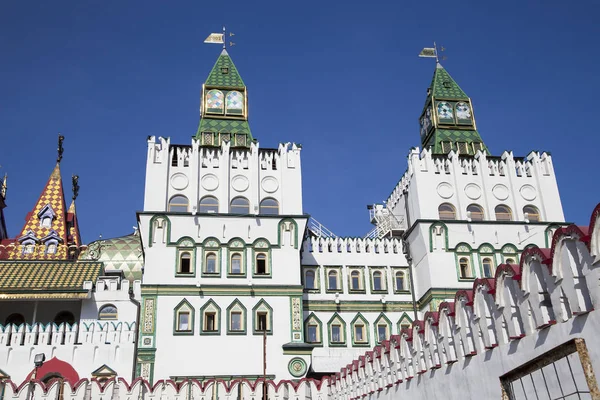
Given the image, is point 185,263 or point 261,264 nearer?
point 185,263

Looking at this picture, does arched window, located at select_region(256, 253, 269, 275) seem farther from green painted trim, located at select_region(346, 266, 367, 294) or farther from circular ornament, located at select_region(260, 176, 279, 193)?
green painted trim, located at select_region(346, 266, 367, 294)

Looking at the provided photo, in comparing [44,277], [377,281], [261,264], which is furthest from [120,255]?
[377,281]

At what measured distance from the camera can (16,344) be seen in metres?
26.4

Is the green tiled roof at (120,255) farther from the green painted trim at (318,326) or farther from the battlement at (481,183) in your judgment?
the battlement at (481,183)

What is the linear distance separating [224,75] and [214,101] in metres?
2.18

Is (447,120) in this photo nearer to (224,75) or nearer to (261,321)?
(224,75)

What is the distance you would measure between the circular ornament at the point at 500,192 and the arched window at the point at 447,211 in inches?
96.0

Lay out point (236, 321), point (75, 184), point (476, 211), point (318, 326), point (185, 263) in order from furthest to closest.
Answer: point (75, 184), point (476, 211), point (318, 326), point (185, 263), point (236, 321)

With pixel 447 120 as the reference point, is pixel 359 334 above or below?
below

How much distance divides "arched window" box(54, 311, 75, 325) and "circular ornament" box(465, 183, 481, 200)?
20392 mm

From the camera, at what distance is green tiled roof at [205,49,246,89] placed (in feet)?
114

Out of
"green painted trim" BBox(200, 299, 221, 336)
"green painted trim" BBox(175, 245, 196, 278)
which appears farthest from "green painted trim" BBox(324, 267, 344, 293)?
"green painted trim" BBox(175, 245, 196, 278)

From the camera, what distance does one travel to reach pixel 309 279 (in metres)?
30.1

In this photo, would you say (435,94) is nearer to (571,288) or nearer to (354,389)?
(354,389)
